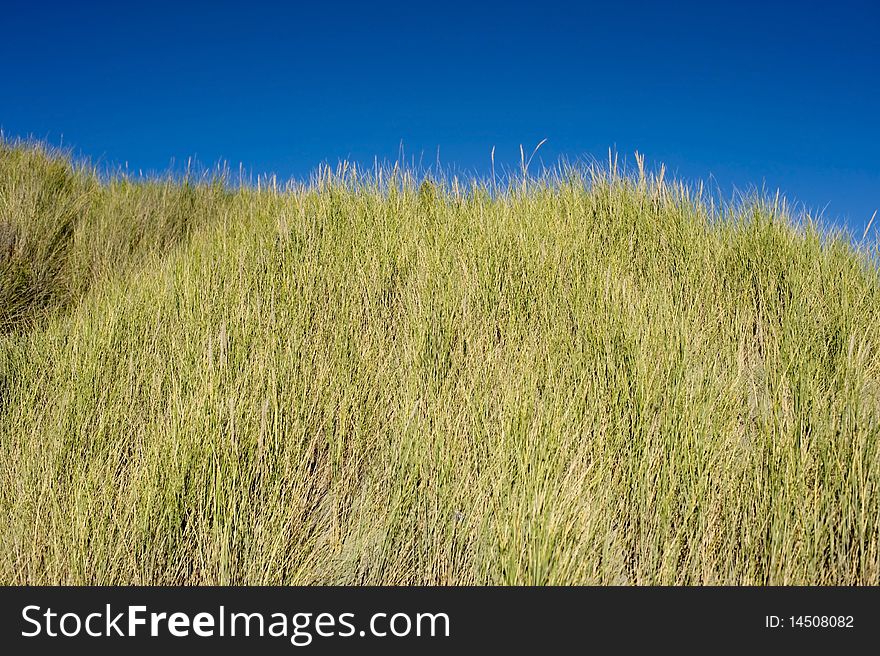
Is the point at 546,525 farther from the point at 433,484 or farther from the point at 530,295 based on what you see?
the point at 530,295

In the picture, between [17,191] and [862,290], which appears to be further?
[17,191]

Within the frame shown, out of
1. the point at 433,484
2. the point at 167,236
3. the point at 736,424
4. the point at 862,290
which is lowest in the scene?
the point at 433,484

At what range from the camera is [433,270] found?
2.73 meters

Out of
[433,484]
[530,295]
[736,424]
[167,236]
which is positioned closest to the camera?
[433,484]

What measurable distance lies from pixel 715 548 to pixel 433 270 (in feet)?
5.98

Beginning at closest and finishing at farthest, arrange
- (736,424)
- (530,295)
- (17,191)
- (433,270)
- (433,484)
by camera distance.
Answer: (433,484) < (736,424) < (530,295) < (433,270) < (17,191)

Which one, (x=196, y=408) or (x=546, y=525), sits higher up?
(x=196, y=408)

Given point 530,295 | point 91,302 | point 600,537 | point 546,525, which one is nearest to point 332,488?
point 546,525

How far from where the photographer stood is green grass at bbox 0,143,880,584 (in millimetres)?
1368

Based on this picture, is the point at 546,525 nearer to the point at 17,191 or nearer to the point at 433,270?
the point at 433,270

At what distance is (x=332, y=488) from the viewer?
1638 mm

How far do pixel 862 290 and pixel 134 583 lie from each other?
3.34 metres

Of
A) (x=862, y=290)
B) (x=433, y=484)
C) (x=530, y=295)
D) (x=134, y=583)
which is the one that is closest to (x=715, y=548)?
(x=433, y=484)

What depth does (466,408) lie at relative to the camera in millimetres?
1765
